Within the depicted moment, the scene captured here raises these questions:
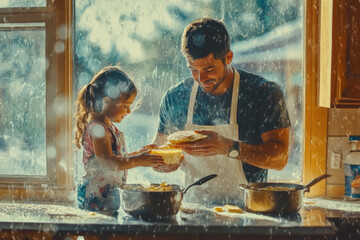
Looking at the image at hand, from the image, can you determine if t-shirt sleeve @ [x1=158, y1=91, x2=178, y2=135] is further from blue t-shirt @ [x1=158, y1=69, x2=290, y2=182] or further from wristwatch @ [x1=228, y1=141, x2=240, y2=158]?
wristwatch @ [x1=228, y1=141, x2=240, y2=158]

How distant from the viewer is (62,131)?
8.13 ft

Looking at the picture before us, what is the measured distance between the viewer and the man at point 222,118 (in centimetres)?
217

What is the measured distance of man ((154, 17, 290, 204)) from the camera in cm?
217

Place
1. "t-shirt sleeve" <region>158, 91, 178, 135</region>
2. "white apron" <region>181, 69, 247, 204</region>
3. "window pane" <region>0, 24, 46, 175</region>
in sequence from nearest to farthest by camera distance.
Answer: "white apron" <region>181, 69, 247, 204</region>, "t-shirt sleeve" <region>158, 91, 178, 135</region>, "window pane" <region>0, 24, 46, 175</region>

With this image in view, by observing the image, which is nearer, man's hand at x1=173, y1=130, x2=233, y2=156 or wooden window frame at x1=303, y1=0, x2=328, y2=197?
man's hand at x1=173, y1=130, x2=233, y2=156

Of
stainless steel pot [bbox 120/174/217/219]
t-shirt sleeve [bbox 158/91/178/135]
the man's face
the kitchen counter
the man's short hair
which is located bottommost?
the kitchen counter

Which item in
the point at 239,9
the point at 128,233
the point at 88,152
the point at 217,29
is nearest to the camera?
the point at 128,233

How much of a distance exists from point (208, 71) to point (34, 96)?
101 cm

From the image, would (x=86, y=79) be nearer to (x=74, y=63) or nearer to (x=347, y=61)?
(x=74, y=63)

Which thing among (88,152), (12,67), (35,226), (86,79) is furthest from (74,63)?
(35,226)

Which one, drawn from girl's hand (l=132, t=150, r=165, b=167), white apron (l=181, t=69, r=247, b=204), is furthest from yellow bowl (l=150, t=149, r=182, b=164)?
white apron (l=181, t=69, r=247, b=204)

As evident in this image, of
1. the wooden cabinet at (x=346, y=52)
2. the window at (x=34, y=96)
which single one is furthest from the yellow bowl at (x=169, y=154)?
the wooden cabinet at (x=346, y=52)

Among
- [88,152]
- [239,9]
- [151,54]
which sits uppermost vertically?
[239,9]

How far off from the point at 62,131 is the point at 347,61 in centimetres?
152
